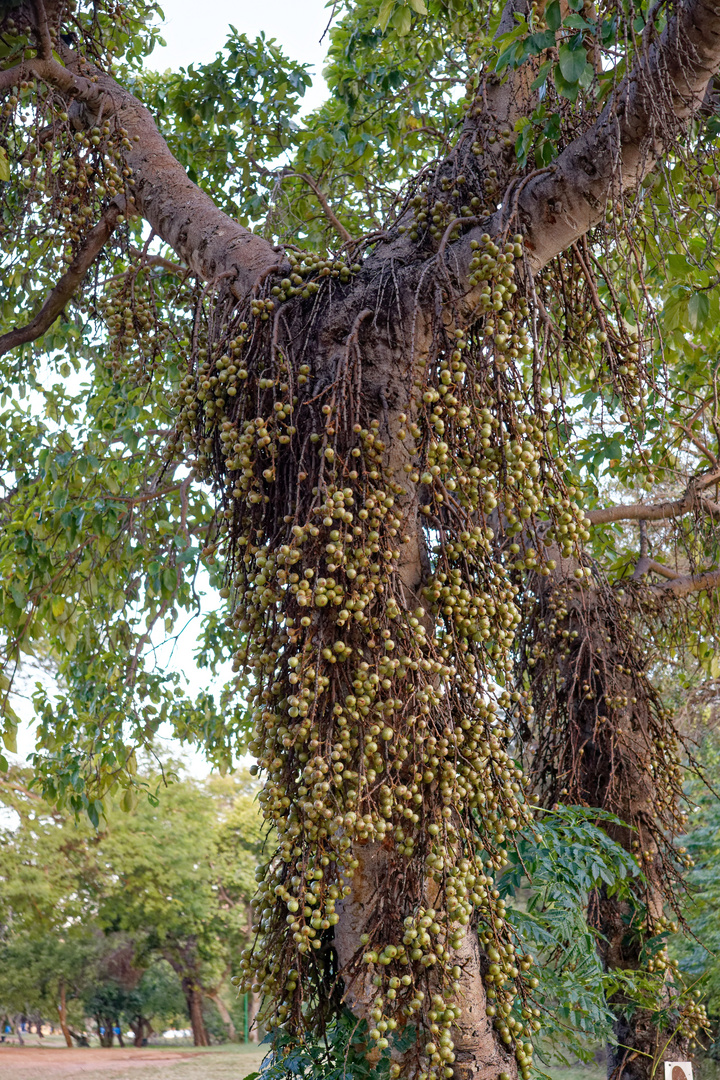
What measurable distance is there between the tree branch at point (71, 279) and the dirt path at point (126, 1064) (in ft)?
42.9

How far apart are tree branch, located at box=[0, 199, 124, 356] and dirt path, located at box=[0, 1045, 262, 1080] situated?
Result: 13.1 meters

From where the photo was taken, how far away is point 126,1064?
15.1m

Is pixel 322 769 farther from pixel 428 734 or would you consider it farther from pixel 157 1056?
pixel 157 1056

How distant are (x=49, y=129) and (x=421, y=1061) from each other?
287 cm

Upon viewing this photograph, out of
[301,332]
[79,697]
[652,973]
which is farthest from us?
[79,697]

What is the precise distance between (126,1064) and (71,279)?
52.1ft

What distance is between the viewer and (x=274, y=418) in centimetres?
195

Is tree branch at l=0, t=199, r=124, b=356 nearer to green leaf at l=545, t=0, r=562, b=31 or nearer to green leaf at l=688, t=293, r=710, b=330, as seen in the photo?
green leaf at l=545, t=0, r=562, b=31

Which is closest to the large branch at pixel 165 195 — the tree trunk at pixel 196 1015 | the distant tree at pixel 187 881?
the distant tree at pixel 187 881

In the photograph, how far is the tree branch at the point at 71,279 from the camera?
9.65 feet

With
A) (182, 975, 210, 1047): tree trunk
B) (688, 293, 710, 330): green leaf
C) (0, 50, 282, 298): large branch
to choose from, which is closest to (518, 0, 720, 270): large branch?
(688, 293, 710, 330): green leaf

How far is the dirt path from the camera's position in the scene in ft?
43.3

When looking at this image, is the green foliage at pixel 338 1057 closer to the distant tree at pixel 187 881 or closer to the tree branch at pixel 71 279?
the tree branch at pixel 71 279

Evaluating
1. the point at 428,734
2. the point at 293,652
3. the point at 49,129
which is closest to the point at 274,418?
the point at 293,652
